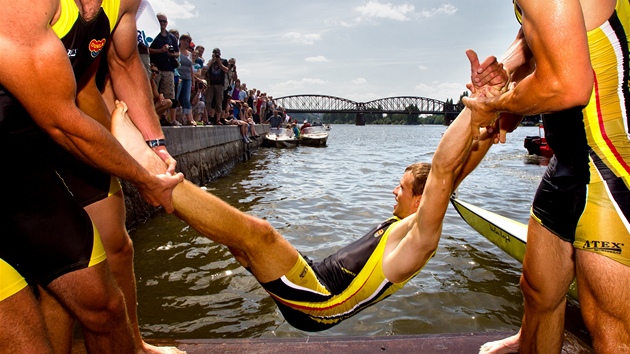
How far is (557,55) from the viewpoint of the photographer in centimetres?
164

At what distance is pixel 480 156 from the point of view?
2.77 meters

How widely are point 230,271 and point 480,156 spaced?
12.4 ft

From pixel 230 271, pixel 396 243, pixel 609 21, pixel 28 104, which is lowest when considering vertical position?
pixel 230 271

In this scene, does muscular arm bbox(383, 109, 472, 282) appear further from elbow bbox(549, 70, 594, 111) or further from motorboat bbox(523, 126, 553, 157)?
motorboat bbox(523, 126, 553, 157)

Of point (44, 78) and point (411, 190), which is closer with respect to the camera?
point (44, 78)

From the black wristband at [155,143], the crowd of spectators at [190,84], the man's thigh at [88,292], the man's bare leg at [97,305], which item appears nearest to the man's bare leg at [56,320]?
the man's bare leg at [97,305]

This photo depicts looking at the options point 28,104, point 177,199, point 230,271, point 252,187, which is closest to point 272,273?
point 177,199

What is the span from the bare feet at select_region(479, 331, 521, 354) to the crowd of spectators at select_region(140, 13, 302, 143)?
7435 mm

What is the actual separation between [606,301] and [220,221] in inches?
72.2

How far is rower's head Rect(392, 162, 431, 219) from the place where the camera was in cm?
329

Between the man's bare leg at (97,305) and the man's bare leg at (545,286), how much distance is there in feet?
6.97

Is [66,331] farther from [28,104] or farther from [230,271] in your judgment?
[230,271]

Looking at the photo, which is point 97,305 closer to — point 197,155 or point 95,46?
point 95,46

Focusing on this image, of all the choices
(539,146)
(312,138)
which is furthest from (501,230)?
(312,138)
